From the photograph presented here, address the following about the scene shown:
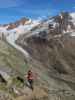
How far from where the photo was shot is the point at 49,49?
103500 millimetres

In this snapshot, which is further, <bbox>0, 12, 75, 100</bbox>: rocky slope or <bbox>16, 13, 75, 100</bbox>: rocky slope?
<bbox>16, 13, 75, 100</bbox>: rocky slope

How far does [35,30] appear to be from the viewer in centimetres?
11625

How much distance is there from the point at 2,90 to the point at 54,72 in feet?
150

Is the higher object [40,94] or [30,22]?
[30,22]

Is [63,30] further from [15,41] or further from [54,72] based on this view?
[54,72]

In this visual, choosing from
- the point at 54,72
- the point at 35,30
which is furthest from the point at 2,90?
the point at 35,30

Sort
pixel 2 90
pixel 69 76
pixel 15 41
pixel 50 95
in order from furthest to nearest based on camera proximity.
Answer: pixel 15 41 → pixel 69 76 → pixel 50 95 → pixel 2 90

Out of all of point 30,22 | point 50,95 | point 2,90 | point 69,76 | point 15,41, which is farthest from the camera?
point 30,22

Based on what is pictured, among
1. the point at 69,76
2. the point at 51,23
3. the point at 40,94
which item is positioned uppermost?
the point at 51,23

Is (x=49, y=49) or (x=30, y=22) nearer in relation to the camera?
(x=49, y=49)

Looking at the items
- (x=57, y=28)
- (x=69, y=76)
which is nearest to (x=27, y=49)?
(x=57, y=28)

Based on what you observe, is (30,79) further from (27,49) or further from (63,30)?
(63,30)

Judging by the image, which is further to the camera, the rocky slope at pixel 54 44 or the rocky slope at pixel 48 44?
the rocky slope at pixel 54 44

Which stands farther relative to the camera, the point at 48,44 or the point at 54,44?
the point at 48,44
